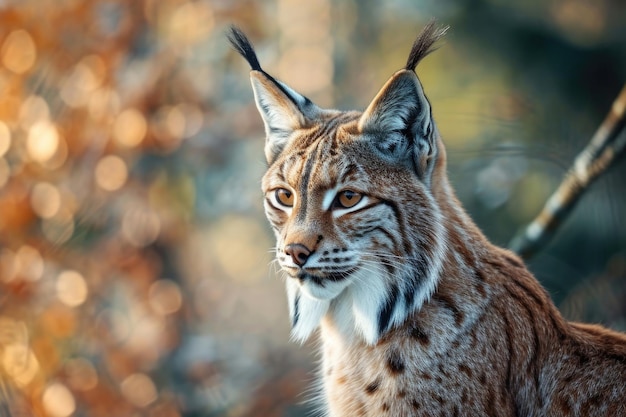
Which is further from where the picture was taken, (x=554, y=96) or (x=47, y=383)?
(x=554, y=96)

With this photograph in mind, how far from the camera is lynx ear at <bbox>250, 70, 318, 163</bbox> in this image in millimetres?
4121

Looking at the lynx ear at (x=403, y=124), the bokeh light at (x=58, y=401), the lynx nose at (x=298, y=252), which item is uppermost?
the lynx ear at (x=403, y=124)

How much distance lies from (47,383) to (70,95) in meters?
2.56

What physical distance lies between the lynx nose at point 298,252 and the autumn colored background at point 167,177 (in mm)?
2212

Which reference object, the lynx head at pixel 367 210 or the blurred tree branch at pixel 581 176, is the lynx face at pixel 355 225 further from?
the blurred tree branch at pixel 581 176

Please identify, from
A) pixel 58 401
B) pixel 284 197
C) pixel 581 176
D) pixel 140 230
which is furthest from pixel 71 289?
pixel 581 176

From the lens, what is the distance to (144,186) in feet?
26.7

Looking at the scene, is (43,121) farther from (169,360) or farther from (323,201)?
(323,201)

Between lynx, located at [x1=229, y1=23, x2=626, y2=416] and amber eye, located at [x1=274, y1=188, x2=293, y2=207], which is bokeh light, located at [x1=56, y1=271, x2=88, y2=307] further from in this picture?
amber eye, located at [x1=274, y1=188, x2=293, y2=207]

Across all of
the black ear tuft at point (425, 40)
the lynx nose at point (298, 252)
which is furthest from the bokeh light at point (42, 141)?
the black ear tuft at point (425, 40)

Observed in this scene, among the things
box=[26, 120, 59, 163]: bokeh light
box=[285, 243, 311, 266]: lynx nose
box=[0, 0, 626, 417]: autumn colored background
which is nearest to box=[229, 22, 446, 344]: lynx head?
box=[285, 243, 311, 266]: lynx nose

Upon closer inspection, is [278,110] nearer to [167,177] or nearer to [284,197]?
[284,197]

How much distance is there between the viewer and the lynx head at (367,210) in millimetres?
3709

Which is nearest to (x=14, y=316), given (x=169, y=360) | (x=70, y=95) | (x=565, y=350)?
(x=169, y=360)
